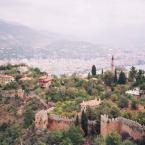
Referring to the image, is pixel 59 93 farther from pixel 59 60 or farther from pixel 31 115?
pixel 59 60

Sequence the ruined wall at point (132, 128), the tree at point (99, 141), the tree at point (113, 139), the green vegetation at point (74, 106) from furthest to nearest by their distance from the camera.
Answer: the green vegetation at point (74, 106)
the tree at point (99, 141)
the ruined wall at point (132, 128)
the tree at point (113, 139)

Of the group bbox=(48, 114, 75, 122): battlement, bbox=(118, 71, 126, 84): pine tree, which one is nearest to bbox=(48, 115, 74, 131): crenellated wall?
bbox=(48, 114, 75, 122): battlement

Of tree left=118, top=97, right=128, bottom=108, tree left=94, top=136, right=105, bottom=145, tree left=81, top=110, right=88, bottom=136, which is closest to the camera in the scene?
tree left=94, top=136, right=105, bottom=145

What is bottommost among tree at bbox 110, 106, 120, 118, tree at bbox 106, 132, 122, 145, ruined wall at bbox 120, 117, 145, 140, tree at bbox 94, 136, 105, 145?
tree at bbox 94, 136, 105, 145

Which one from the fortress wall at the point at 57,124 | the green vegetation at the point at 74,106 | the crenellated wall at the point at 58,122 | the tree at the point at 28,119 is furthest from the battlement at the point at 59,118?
the tree at the point at 28,119

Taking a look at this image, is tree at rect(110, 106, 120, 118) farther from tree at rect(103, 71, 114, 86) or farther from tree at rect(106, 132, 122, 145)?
tree at rect(103, 71, 114, 86)

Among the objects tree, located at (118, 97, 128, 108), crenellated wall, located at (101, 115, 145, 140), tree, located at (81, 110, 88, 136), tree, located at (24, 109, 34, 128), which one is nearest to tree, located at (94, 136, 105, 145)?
crenellated wall, located at (101, 115, 145, 140)

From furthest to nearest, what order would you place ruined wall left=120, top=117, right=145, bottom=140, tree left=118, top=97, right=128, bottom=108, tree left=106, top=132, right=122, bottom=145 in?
tree left=118, top=97, right=128, bottom=108 → ruined wall left=120, top=117, right=145, bottom=140 → tree left=106, top=132, right=122, bottom=145

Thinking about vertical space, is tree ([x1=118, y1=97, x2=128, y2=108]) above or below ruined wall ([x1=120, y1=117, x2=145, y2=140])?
above

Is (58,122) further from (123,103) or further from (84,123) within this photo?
(123,103)

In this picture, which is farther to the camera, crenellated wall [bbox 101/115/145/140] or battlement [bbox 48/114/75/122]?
battlement [bbox 48/114/75/122]

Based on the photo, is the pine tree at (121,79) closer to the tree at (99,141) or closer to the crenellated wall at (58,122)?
the crenellated wall at (58,122)
